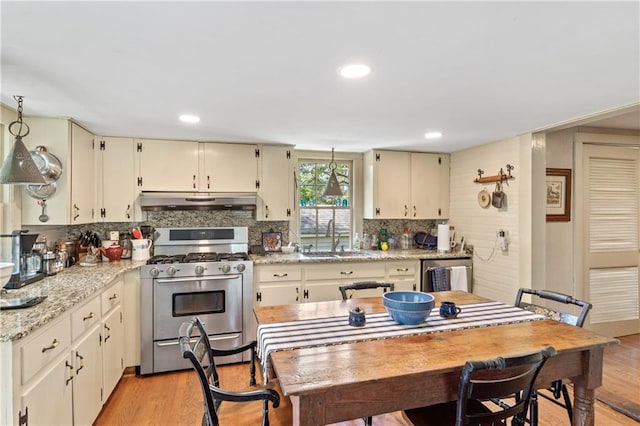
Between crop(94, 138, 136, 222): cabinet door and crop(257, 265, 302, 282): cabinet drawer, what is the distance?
1.43m

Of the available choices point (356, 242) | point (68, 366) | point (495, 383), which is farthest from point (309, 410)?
point (356, 242)

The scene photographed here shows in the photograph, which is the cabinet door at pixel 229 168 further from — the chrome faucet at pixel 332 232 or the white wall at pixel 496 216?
the white wall at pixel 496 216

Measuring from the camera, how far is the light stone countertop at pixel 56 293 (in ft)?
4.82

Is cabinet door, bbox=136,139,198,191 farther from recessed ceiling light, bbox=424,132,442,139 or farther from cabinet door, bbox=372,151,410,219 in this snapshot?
recessed ceiling light, bbox=424,132,442,139

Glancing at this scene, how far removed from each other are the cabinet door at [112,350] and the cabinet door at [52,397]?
58cm

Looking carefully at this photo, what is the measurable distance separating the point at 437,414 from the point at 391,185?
2853 millimetres

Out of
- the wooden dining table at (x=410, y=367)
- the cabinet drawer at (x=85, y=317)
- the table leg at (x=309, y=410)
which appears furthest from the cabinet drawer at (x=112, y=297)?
the table leg at (x=309, y=410)

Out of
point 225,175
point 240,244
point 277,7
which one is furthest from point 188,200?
Answer: point 277,7

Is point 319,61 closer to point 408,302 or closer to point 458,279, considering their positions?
point 408,302

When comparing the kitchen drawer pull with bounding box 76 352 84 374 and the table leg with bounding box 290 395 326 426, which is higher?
the table leg with bounding box 290 395 326 426

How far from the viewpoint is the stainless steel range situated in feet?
9.77

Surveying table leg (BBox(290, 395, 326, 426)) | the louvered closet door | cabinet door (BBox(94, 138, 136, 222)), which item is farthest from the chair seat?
cabinet door (BBox(94, 138, 136, 222))

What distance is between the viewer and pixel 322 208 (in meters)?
4.35

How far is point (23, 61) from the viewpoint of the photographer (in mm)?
1667
